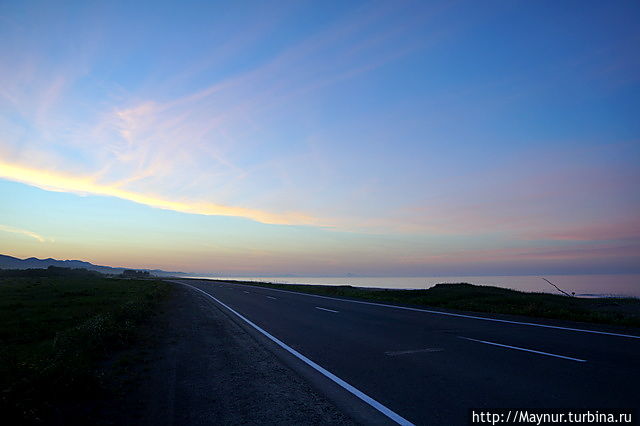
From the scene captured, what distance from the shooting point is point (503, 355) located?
8.05 metres

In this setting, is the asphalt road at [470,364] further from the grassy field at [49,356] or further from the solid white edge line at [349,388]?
the grassy field at [49,356]

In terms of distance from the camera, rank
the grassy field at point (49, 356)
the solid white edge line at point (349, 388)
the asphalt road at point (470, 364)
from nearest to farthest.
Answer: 1. the solid white edge line at point (349, 388)
2. the asphalt road at point (470, 364)
3. the grassy field at point (49, 356)

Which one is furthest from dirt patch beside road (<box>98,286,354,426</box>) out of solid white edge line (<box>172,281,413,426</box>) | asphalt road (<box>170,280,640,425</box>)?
asphalt road (<box>170,280,640,425</box>)

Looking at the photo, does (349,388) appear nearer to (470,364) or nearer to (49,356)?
(470,364)

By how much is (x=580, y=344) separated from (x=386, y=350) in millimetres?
4879

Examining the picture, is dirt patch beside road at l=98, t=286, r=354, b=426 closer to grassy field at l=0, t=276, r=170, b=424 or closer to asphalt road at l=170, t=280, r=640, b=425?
grassy field at l=0, t=276, r=170, b=424

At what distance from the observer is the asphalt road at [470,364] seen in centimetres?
532

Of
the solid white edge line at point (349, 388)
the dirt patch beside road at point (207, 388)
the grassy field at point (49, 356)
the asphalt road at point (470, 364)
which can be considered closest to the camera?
the solid white edge line at point (349, 388)

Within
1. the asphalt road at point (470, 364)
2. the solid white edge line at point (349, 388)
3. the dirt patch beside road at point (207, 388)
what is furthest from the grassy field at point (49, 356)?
the asphalt road at point (470, 364)

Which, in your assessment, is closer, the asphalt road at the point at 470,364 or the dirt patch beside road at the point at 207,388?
the dirt patch beside road at the point at 207,388

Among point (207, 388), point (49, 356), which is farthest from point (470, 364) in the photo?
point (49, 356)

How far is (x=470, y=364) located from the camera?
24.2ft

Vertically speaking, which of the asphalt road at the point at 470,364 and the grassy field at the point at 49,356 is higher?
the asphalt road at the point at 470,364

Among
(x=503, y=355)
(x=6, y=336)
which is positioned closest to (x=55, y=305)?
(x=6, y=336)
